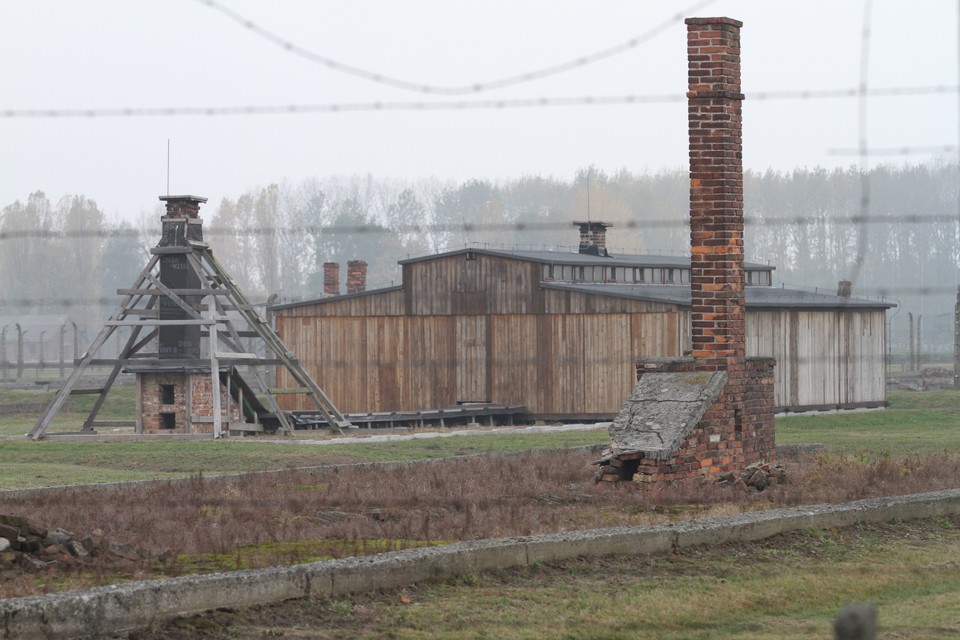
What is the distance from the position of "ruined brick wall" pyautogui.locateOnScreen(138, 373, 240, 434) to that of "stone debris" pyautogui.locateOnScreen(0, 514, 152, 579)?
74.7 feet

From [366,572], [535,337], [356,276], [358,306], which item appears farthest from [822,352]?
[366,572]

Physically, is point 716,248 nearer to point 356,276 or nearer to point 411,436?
point 411,436

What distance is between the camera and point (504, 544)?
31.4 feet

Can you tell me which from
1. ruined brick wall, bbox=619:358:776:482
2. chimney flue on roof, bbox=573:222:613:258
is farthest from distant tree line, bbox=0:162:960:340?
ruined brick wall, bbox=619:358:776:482

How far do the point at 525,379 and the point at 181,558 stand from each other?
96.7 feet

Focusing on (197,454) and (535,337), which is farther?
(535,337)

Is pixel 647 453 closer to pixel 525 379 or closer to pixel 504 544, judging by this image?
pixel 504 544

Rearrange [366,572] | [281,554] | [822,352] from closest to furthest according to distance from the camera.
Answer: [366,572]
[281,554]
[822,352]

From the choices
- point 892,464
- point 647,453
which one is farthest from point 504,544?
point 892,464

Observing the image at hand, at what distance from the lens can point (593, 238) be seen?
160ft

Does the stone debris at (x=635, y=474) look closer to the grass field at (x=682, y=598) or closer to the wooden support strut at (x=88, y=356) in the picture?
the grass field at (x=682, y=598)

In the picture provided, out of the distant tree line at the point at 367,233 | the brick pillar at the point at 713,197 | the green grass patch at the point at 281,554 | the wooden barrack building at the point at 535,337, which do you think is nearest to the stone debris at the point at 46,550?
the green grass patch at the point at 281,554

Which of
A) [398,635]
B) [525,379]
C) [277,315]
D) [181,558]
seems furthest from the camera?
[277,315]

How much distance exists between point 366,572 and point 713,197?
7.37 m
